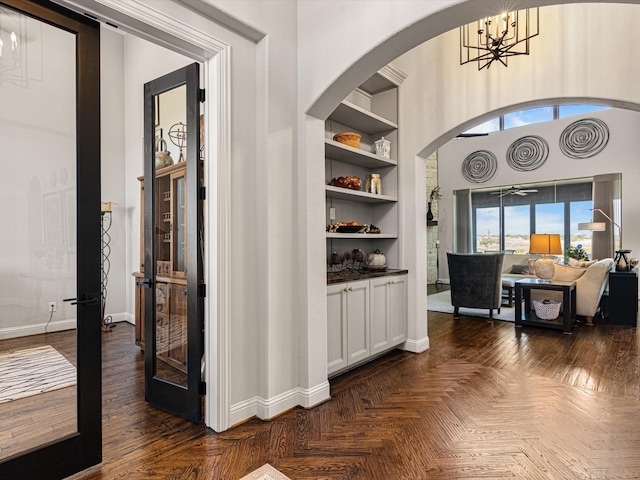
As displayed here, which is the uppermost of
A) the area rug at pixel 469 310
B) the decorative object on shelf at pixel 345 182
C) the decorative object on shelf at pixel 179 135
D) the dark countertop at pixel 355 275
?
the decorative object on shelf at pixel 179 135

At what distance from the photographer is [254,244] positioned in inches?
105

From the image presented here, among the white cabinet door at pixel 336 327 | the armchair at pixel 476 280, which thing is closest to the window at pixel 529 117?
the armchair at pixel 476 280

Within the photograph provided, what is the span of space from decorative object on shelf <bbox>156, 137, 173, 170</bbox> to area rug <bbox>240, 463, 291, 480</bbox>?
212 centimetres

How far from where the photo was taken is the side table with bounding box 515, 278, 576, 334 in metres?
4.92

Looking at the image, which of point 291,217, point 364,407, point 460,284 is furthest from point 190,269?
point 460,284

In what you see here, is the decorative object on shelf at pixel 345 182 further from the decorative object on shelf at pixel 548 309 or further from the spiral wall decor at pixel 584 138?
the spiral wall decor at pixel 584 138

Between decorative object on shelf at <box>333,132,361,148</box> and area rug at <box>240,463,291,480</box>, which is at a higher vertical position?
decorative object on shelf at <box>333,132,361,148</box>

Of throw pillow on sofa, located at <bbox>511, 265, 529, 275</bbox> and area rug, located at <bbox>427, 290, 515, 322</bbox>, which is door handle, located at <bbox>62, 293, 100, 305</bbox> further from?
throw pillow on sofa, located at <bbox>511, 265, 529, 275</bbox>

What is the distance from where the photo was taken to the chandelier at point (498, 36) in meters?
3.64

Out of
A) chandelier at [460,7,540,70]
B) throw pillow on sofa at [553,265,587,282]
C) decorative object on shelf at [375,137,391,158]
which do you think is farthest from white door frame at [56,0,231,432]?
throw pillow on sofa at [553,265,587,282]

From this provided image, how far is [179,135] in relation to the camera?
271 centimetres

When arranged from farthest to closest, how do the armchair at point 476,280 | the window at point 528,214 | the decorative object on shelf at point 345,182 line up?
the window at point 528,214
the armchair at point 476,280
the decorative object on shelf at point 345,182

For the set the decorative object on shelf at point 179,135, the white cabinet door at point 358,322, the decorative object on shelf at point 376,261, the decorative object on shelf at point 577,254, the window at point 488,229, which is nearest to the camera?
the decorative object on shelf at point 179,135

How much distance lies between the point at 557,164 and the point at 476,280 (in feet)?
16.3
